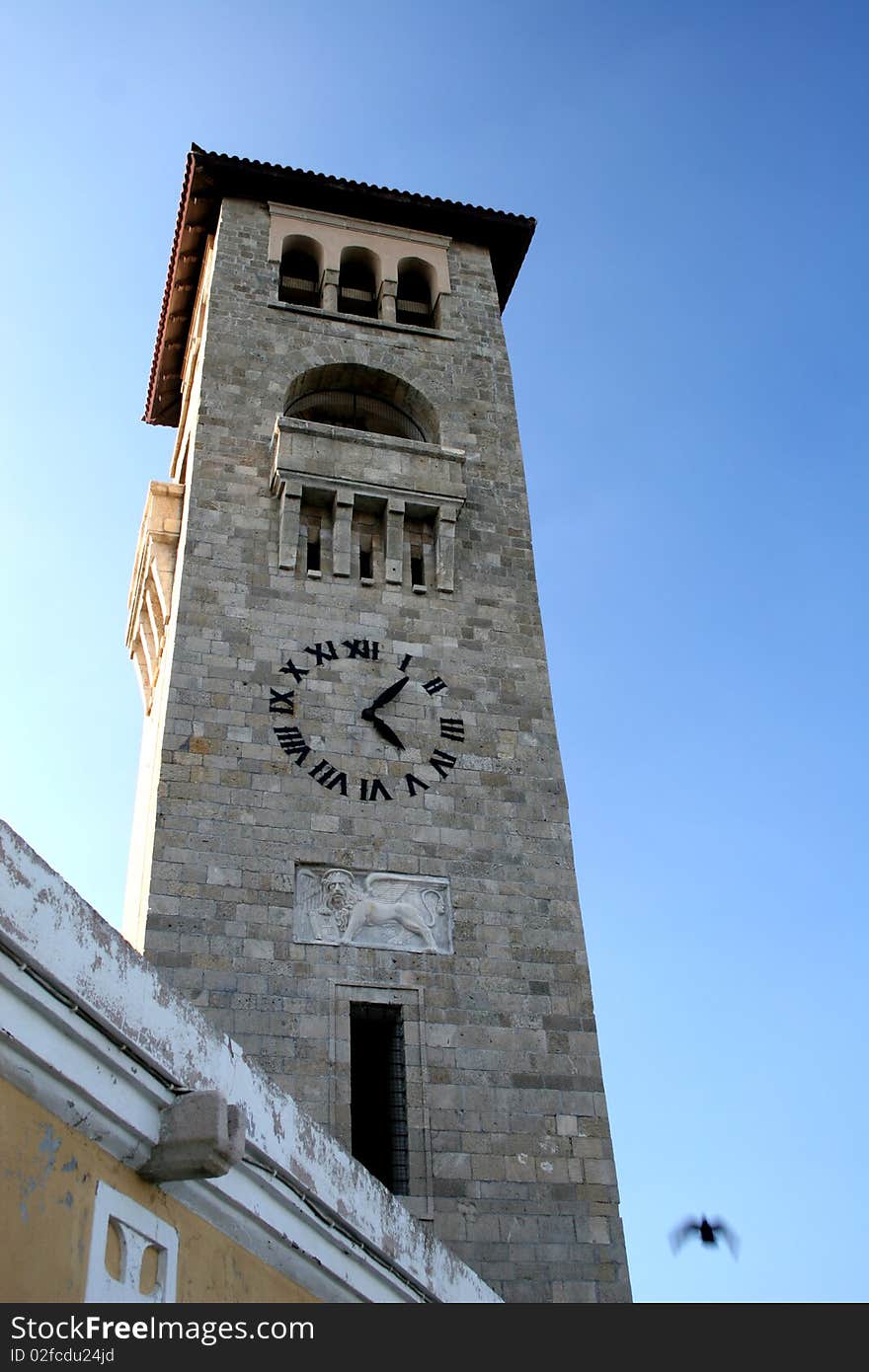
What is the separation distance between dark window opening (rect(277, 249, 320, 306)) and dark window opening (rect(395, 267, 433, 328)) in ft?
4.33

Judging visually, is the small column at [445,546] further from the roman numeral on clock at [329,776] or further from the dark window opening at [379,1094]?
the dark window opening at [379,1094]

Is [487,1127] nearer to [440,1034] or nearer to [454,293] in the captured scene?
[440,1034]

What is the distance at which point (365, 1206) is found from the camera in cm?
721

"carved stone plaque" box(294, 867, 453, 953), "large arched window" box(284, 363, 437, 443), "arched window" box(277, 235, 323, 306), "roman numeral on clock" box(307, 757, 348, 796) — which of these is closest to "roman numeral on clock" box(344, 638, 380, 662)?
"roman numeral on clock" box(307, 757, 348, 796)

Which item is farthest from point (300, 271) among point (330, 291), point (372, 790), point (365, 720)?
point (372, 790)

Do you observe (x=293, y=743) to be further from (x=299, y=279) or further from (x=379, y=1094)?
(x=299, y=279)

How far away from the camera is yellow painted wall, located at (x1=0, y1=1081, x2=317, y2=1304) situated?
173 inches

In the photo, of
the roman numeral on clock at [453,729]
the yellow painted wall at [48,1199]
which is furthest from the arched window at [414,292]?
the yellow painted wall at [48,1199]

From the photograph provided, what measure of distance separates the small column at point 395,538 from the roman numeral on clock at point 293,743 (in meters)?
2.71

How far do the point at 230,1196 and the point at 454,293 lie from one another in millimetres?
16559

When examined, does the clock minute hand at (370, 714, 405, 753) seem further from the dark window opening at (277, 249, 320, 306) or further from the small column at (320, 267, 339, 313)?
the dark window opening at (277, 249, 320, 306)

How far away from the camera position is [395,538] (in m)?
16.0
